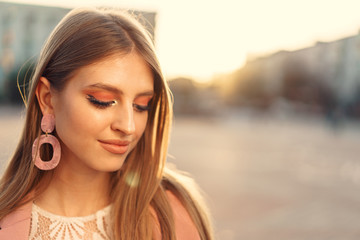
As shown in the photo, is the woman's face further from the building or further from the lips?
the building

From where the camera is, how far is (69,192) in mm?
1962

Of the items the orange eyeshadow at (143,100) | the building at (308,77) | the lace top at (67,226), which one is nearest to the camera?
the orange eyeshadow at (143,100)

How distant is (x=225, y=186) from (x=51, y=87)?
25.1 ft

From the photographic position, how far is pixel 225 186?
358 inches

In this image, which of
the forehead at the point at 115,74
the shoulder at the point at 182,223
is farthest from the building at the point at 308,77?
the forehead at the point at 115,74

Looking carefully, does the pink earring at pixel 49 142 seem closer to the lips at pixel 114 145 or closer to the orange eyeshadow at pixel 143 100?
the lips at pixel 114 145

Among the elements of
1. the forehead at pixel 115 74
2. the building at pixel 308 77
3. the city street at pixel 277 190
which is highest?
the building at pixel 308 77

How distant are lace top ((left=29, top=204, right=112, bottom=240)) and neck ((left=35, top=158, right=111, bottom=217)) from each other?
30 millimetres

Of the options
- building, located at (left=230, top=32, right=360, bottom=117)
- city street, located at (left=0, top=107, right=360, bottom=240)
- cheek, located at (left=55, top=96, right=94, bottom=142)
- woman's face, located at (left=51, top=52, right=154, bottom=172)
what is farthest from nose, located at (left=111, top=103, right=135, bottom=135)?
building, located at (left=230, top=32, right=360, bottom=117)

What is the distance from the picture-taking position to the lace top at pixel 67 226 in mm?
1901

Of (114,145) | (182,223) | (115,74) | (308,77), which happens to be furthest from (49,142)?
(308,77)

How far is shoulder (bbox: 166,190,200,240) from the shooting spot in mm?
1877

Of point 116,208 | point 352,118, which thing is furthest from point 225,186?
point 352,118

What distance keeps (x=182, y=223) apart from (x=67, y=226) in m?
0.55
